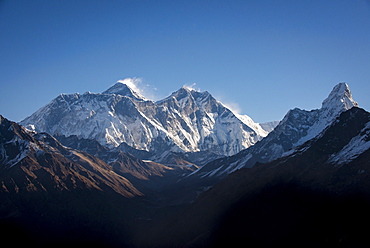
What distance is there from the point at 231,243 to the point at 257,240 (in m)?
11.1

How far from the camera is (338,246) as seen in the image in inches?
5482

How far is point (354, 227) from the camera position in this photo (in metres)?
144

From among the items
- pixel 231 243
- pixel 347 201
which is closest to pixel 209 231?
pixel 231 243

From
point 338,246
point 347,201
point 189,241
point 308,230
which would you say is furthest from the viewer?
point 189,241

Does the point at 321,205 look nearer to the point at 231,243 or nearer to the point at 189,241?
the point at 231,243

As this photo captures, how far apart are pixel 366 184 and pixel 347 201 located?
12052 mm

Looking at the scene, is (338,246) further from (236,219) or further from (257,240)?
(236,219)

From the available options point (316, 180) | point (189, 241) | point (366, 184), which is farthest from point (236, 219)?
point (366, 184)

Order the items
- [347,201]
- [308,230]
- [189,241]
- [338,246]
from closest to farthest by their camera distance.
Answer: [338,246], [308,230], [347,201], [189,241]

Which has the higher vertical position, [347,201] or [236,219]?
[236,219]

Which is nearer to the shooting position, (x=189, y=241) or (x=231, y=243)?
(x=231, y=243)

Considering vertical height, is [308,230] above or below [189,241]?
below

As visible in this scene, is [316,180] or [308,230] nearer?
[308,230]

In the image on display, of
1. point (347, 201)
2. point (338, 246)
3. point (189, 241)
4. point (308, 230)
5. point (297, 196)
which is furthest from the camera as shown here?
point (189, 241)
